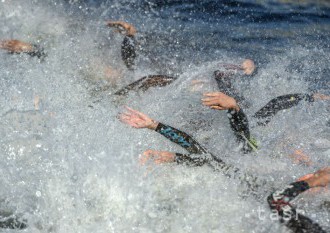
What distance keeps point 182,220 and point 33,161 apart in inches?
75.1

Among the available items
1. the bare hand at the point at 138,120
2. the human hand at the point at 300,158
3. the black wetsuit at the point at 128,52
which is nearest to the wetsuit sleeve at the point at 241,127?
the human hand at the point at 300,158

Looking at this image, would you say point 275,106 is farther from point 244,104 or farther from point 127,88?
point 127,88

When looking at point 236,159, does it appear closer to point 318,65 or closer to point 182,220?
point 182,220

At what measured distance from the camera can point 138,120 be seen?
156 inches

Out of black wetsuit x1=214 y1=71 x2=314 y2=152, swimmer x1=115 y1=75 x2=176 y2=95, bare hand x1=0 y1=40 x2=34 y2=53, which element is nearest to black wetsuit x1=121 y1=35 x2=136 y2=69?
swimmer x1=115 y1=75 x2=176 y2=95

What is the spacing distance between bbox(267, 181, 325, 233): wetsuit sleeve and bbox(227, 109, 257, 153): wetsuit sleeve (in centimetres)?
92

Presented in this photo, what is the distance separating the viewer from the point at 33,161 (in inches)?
166

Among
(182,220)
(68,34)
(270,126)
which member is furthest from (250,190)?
(68,34)

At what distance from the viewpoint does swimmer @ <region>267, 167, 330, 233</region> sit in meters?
3.35

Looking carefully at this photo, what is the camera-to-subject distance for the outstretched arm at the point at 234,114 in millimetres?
4059

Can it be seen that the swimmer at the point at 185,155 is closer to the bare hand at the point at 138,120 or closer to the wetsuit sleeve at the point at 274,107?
the bare hand at the point at 138,120

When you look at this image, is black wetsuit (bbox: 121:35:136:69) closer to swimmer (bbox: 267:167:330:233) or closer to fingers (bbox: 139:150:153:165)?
fingers (bbox: 139:150:153:165)

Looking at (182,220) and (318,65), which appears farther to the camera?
(318,65)

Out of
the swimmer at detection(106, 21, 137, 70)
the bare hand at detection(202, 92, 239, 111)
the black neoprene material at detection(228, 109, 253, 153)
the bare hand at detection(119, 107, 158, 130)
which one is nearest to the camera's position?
the bare hand at detection(119, 107, 158, 130)
